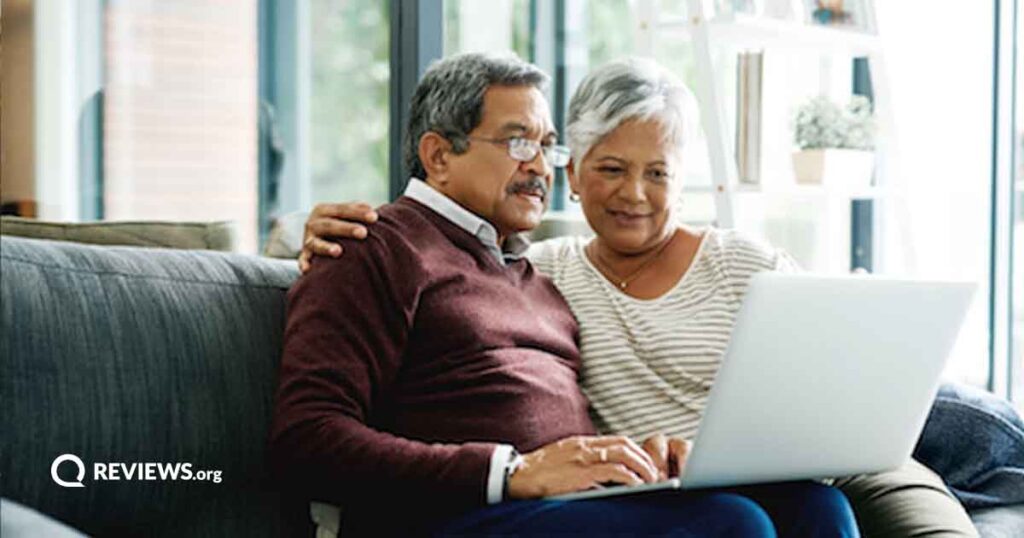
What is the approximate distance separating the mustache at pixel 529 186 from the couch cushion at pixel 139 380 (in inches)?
14.2

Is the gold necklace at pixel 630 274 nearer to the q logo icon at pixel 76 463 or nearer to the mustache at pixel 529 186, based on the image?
the mustache at pixel 529 186

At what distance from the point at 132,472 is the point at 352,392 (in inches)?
10.7

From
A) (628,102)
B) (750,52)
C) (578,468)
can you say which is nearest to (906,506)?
(578,468)

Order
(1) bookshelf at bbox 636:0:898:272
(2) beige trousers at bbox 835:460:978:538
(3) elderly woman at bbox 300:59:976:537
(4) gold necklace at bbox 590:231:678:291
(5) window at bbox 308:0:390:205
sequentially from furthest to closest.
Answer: (5) window at bbox 308:0:390:205 → (1) bookshelf at bbox 636:0:898:272 → (4) gold necklace at bbox 590:231:678:291 → (3) elderly woman at bbox 300:59:976:537 → (2) beige trousers at bbox 835:460:978:538

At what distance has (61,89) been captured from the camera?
14.2 ft

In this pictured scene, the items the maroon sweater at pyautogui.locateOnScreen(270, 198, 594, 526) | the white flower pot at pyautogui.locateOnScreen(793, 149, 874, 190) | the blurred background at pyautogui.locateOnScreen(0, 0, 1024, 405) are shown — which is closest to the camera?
the maroon sweater at pyautogui.locateOnScreen(270, 198, 594, 526)

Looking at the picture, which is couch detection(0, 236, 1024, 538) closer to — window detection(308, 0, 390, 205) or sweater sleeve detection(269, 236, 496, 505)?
sweater sleeve detection(269, 236, 496, 505)

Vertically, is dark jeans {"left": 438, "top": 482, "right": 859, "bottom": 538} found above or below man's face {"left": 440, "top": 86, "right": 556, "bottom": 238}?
below

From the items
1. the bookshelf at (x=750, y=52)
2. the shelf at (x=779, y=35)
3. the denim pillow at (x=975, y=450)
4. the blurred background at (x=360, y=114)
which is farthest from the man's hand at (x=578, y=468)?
the blurred background at (x=360, y=114)

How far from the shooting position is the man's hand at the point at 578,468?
5.37 feet

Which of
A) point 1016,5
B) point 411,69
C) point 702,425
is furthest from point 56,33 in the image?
point 702,425

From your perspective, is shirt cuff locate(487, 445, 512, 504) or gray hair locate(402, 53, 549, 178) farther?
gray hair locate(402, 53, 549, 178)

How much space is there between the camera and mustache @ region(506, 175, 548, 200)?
203 centimetres

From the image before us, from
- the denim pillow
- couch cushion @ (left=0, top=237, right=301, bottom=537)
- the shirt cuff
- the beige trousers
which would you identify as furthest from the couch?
the denim pillow
